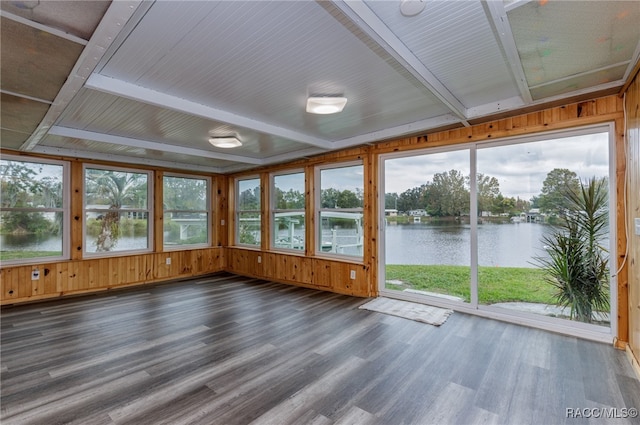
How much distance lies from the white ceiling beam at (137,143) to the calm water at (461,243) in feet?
10.2

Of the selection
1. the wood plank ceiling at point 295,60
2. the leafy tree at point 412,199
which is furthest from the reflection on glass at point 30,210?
the leafy tree at point 412,199

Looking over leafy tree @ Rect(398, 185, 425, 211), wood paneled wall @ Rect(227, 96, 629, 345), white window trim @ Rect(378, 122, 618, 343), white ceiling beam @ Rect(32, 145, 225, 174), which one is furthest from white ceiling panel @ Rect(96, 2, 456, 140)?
white ceiling beam @ Rect(32, 145, 225, 174)

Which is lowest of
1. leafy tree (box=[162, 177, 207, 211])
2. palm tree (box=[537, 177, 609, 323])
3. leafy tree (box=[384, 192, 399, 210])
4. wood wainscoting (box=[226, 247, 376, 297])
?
wood wainscoting (box=[226, 247, 376, 297])

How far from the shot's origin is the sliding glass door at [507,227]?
3.04m

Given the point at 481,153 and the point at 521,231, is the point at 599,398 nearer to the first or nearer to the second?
the point at 521,231

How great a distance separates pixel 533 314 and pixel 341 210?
2952mm

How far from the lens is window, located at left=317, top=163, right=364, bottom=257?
488 cm

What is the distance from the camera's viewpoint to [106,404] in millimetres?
1994

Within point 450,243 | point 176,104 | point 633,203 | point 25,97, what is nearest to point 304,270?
point 450,243

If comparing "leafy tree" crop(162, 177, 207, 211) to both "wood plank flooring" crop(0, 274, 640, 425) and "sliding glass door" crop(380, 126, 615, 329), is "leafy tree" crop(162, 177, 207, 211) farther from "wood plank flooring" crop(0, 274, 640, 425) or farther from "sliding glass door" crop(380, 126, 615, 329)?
"sliding glass door" crop(380, 126, 615, 329)

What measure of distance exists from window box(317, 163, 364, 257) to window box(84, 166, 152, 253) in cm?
355

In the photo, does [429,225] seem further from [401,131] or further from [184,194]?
[184,194]

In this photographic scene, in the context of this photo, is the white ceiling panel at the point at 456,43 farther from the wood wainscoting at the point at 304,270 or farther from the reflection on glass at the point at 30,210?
the reflection on glass at the point at 30,210

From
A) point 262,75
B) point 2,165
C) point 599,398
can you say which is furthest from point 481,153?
point 2,165
